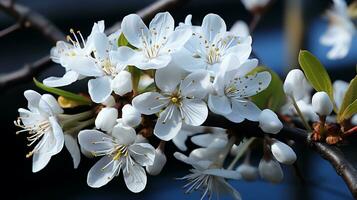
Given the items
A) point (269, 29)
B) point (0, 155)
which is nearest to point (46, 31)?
point (0, 155)

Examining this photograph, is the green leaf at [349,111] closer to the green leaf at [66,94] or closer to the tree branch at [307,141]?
the tree branch at [307,141]

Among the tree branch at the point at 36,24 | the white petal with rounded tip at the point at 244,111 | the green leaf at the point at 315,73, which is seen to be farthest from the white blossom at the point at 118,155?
the tree branch at the point at 36,24

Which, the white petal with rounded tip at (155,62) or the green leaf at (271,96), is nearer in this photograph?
the white petal with rounded tip at (155,62)

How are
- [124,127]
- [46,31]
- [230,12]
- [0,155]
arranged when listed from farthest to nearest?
1. [230,12]
2. [0,155]
3. [46,31]
4. [124,127]

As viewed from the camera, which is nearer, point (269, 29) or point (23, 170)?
point (23, 170)

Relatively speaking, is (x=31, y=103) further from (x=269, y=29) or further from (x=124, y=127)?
(x=269, y=29)

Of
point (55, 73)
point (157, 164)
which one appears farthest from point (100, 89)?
point (55, 73)

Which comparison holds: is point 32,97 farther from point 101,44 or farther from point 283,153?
point 283,153
